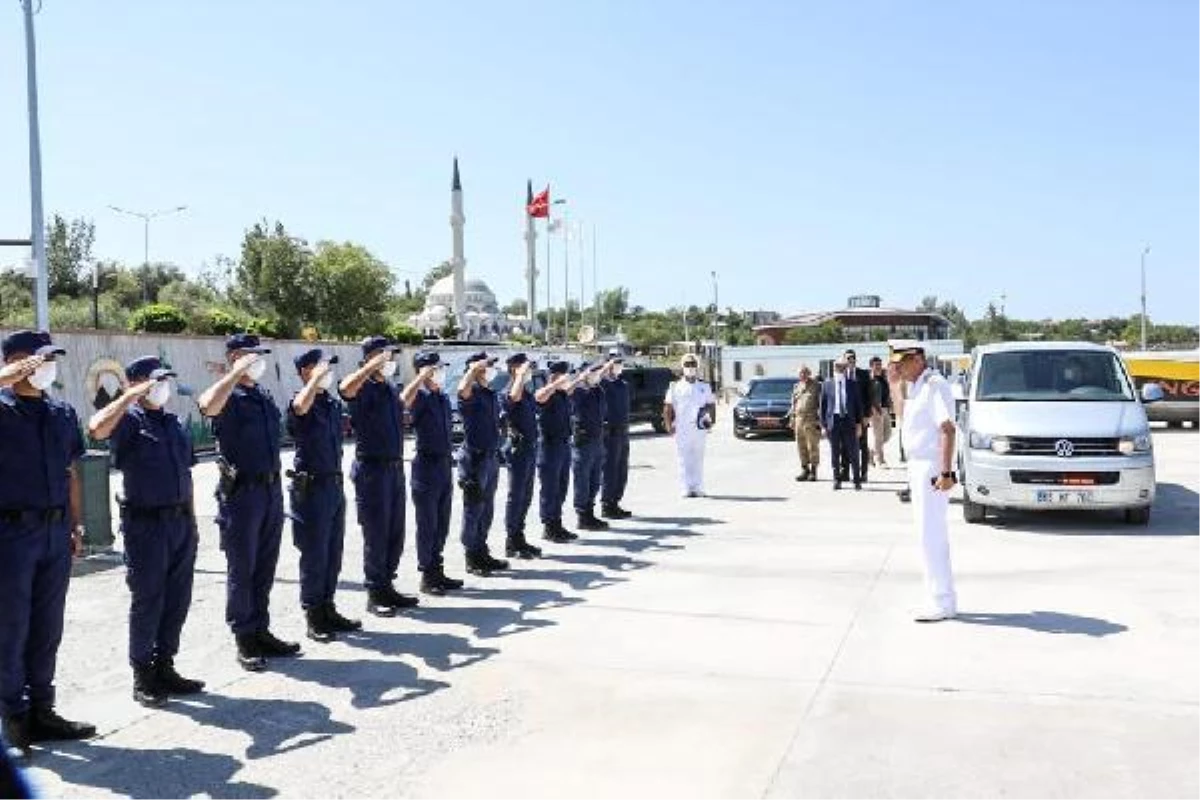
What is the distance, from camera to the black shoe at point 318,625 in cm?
713

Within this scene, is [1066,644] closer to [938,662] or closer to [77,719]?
[938,662]

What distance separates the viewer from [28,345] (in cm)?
542

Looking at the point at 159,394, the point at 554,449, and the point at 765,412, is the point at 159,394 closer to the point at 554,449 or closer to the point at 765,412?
the point at 554,449

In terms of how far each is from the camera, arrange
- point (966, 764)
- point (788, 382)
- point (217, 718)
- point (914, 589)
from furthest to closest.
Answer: point (788, 382), point (914, 589), point (217, 718), point (966, 764)

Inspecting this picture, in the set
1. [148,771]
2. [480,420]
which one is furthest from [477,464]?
[148,771]

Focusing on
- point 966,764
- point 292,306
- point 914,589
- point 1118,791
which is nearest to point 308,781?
point 966,764

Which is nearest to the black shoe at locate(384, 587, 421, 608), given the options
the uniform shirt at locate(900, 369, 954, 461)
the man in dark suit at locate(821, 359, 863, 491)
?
the uniform shirt at locate(900, 369, 954, 461)

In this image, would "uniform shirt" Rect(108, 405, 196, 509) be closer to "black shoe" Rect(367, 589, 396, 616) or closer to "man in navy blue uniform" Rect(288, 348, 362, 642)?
"man in navy blue uniform" Rect(288, 348, 362, 642)

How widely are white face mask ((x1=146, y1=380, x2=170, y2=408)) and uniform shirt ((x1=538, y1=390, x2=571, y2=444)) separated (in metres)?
5.04

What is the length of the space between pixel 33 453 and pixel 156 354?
20862mm

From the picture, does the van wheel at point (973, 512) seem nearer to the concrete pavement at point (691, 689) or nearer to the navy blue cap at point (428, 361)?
the concrete pavement at point (691, 689)

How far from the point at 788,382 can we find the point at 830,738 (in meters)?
22.3

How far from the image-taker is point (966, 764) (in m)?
4.79

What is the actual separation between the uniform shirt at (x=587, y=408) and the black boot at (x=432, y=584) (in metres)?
3.42
